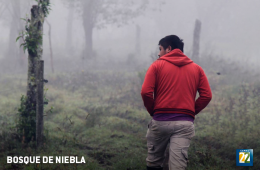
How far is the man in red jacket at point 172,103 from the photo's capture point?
3.05m

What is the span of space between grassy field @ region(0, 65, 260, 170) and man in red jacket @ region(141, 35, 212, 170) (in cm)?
199

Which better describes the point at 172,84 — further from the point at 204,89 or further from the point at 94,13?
the point at 94,13

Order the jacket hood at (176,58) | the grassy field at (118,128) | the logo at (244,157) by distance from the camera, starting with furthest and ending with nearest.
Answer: the grassy field at (118,128)
the logo at (244,157)
the jacket hood at (176,58)

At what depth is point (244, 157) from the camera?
533cm

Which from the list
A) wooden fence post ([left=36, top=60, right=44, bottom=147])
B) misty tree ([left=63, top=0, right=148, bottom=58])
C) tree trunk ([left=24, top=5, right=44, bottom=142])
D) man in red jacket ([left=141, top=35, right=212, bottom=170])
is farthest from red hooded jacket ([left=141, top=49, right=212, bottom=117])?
misty tree ([left=63, top=0, right=148, bottom=58])

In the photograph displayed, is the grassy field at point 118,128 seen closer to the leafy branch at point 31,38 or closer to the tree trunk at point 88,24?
the leafy branch at point 31,38

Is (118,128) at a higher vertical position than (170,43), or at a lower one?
lower

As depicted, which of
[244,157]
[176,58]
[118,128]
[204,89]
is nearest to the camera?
[176,58]

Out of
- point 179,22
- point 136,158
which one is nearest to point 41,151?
point 136,158

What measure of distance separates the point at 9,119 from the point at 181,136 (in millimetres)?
6769

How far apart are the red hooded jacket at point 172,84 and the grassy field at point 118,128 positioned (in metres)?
2.26

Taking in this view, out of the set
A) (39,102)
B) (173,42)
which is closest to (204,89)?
(173,42)

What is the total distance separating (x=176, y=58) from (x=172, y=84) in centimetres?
38

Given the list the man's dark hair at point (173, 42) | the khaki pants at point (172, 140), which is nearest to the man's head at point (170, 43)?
the man's dark hair at point (173, 42)
